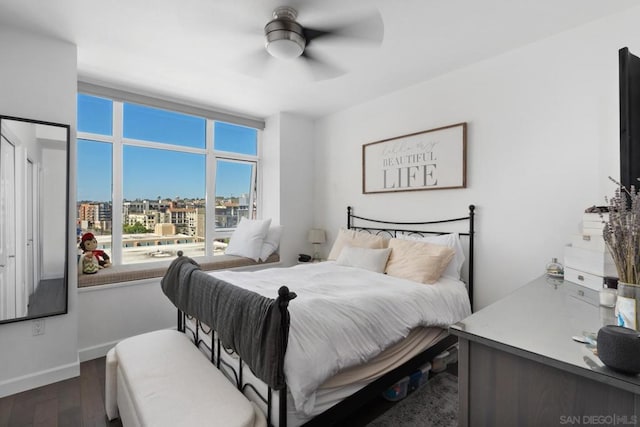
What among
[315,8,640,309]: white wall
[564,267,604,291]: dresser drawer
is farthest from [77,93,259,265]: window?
[564,267,604,291]: dresser drawer

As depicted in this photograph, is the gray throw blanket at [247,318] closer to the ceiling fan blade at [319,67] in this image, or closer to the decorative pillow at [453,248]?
the ceiling fan blade at [319,67]

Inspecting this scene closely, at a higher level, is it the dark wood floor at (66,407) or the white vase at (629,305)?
the white vase at (629,305)

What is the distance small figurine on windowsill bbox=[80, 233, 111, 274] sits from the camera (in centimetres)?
278

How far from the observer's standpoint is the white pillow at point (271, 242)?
379 centimetres

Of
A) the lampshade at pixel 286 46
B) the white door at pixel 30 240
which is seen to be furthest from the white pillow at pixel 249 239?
the lampshade at pixel 286 46

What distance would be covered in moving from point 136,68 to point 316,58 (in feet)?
6.20

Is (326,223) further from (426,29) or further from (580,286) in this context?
(580,286)

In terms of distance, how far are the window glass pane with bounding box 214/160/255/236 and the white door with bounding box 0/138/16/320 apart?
2.01m

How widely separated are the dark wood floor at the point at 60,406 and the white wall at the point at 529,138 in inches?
120

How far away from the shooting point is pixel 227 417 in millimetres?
1225

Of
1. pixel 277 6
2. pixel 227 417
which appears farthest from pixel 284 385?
pixel 277 6

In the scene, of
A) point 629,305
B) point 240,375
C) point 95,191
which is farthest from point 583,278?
point 95,191

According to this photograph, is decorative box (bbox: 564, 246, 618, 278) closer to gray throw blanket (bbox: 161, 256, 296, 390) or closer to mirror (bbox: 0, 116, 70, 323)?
gray throw blanket (bbox: 161, 256, 296, 390)

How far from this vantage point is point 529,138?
7.80 feet
